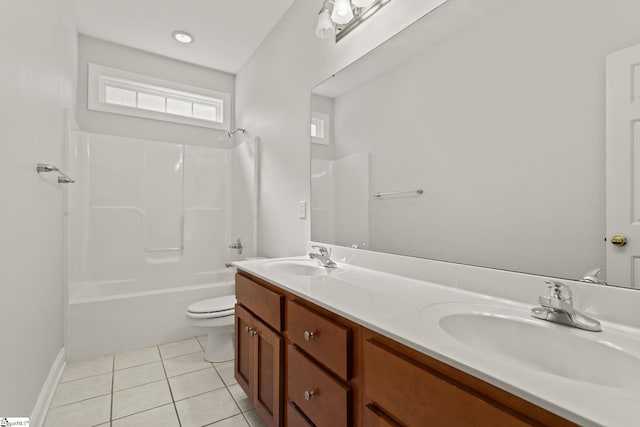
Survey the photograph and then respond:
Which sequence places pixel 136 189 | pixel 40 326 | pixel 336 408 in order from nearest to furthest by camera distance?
pixel 336 408 → pixel 40 326 → pixel 136 189

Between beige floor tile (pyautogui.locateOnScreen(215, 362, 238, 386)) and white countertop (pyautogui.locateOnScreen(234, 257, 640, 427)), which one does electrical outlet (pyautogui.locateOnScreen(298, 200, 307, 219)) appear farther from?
beige floor tile (pyautogui.locateOnScreen(215, 362, 238, 386))

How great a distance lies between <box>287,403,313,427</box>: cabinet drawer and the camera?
110cm

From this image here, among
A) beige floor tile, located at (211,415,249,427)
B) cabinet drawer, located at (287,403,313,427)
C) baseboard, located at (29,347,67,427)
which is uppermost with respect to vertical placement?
cabinet drawer, located at (287,403,313,427)

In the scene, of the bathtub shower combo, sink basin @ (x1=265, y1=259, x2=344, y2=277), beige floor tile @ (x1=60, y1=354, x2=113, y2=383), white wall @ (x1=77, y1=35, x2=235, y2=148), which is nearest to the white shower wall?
the bathtub shower combo

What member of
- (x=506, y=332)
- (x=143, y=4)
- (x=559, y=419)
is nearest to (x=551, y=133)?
(x=506, y=332)

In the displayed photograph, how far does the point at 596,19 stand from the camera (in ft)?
2.80

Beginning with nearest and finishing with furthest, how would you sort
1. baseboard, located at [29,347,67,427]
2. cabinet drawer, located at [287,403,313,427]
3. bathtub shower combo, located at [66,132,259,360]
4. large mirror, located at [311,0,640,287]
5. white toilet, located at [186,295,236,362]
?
large mirror, located at [311,0,640,287] → cabinet drawer, located at [287,403,313,427] → baseboard, located at [29,347,67,427] → white toilet, located at [186,295,236,362] → bathtub shower combo, located at [66,132,259,360]

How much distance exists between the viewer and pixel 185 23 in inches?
103

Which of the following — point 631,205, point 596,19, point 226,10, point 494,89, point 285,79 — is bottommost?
point 631,205

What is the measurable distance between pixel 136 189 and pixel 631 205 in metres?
3.45

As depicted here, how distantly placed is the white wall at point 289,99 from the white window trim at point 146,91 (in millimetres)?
665

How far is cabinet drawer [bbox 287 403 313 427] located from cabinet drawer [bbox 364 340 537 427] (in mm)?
410

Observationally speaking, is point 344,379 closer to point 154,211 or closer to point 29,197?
point 29,197

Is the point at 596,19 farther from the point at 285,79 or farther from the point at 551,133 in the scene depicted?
the point at 285,79
